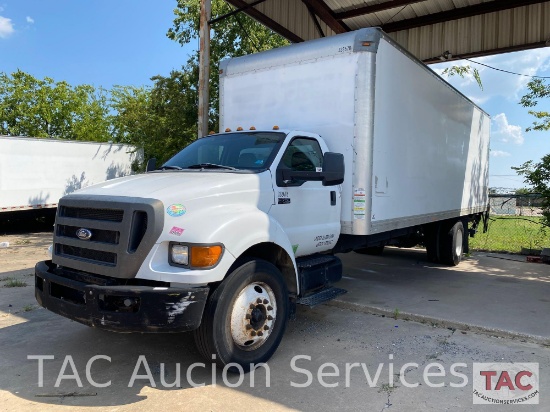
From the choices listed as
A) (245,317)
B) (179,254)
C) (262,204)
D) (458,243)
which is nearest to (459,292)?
(458,243)

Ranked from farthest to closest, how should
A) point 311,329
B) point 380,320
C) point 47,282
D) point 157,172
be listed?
point 380,320 < point 311,329 < point 157,172 < point 47,282

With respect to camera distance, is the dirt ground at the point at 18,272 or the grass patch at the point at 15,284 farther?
the grass patch at the point at 15,284

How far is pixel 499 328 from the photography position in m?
4.91

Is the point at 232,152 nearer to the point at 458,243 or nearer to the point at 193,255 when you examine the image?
the point at 193,255

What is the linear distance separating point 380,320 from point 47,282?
385cm

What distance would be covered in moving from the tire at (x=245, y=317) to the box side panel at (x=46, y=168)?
→ 14.0 metres

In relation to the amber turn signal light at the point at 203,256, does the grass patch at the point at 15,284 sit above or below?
below

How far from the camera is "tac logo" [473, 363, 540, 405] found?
11.2 ft

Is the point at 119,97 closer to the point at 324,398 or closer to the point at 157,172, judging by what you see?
the point at 157,172

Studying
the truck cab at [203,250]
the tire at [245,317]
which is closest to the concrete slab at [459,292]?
the truck cab at [203,250]

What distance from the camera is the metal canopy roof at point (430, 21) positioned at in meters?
11.4

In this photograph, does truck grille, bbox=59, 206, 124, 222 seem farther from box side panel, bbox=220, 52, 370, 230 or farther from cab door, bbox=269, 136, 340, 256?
box side panel, bbox=220, 52, 370, 230

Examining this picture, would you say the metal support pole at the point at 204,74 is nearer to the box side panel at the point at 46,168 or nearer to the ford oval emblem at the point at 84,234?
the ford oval emblem at the point at 84,234

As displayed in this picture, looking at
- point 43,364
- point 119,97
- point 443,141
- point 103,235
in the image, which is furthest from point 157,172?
point 119,97
